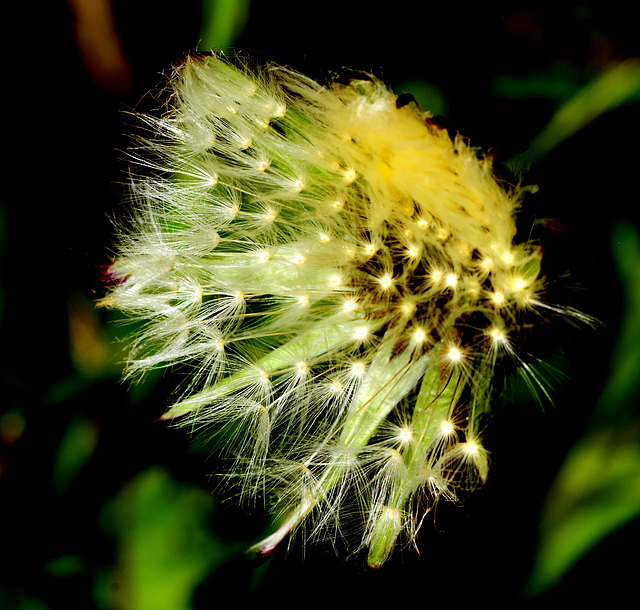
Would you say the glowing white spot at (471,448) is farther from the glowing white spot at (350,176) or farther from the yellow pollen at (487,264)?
the glowing white spot at (350,176)

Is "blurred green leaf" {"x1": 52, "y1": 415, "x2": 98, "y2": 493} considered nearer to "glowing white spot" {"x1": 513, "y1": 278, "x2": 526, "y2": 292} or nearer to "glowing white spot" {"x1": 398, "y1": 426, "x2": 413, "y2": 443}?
"glowing white spot" {"x1": 398, "y1": 426, "x2": 413, "y2": 443}

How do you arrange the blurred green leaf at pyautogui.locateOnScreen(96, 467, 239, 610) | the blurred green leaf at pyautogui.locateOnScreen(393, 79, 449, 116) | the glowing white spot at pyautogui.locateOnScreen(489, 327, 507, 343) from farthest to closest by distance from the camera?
the blurred green leaf at pyautogui.locateOnScreen(96, 467, 239, 610), the blurred green leaf at pyautogui.locateOnScreen(393, 79, 449, 116), the glowing white spot at pyautogui.locateOnScreen(489, 327, 507, 343)

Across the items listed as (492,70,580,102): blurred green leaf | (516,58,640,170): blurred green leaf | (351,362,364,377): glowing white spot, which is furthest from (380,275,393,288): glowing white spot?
(492,70,580,102): blurred green leaf

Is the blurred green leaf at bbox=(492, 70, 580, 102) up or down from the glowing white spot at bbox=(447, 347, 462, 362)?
up

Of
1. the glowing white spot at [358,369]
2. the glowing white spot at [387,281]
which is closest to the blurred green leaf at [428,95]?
the glowing white spot at [387,281]

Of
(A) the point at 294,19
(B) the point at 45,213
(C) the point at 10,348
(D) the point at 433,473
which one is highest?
(A) the point at 294,19

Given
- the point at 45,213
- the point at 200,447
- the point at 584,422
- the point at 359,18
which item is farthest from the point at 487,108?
the point at 45,213

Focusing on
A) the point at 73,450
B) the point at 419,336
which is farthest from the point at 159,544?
the point at 419,336

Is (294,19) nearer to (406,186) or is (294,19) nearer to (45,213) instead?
(406,186)
